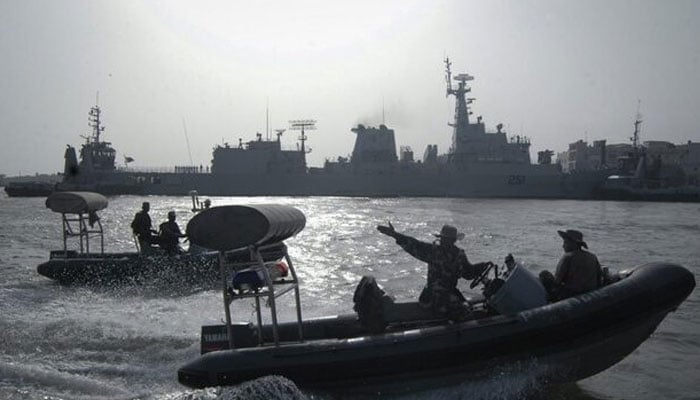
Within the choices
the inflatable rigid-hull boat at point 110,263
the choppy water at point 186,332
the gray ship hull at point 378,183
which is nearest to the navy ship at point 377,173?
the gray ship hull at point 378,183

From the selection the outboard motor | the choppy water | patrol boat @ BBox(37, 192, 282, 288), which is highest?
the outboard motor

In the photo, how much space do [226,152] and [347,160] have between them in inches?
584

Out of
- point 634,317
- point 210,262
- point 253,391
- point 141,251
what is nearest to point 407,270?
point 210,262

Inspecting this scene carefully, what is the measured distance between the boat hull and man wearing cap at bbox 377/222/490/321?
0.98ft

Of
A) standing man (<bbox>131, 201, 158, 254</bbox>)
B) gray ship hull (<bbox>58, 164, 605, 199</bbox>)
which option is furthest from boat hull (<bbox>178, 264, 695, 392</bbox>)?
gray ship hull (<bbox>58, 164, 605, 199</bbox>)

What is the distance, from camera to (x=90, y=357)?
7.40 metres

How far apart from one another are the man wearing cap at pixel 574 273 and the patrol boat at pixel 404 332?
0.20 meters

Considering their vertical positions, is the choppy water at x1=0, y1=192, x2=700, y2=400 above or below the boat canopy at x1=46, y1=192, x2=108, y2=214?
below

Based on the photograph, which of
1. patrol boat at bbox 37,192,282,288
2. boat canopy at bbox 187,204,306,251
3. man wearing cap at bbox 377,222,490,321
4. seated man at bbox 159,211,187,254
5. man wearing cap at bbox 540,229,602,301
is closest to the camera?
boat canopy at bbox 187,204,306,251

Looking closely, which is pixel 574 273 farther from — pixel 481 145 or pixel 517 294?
pixel 481 145

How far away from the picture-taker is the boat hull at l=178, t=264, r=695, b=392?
18.5 feet

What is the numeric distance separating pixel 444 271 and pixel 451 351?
2.64 ft

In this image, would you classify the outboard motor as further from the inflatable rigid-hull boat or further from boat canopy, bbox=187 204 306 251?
the inflatable rigid-hull boat

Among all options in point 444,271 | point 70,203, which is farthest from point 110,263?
point 444,271
